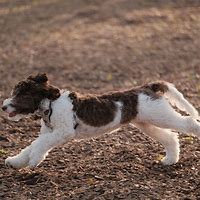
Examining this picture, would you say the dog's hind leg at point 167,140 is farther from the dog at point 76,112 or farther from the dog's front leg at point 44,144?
the dog's front leg at point 44,144

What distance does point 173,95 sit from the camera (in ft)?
24.5

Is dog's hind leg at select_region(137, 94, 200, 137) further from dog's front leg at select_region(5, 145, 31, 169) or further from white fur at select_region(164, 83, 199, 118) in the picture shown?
dog's front leg at select_region(5, 145, 31, 169)

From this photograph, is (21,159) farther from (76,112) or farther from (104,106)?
(104,106)

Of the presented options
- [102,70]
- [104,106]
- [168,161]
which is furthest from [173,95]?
[102,70]

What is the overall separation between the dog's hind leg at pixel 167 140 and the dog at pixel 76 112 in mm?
223

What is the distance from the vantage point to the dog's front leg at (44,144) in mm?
6812

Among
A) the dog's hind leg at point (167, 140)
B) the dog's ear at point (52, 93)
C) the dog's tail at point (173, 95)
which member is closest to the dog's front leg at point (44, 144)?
the dog's ear at point (52, 93)

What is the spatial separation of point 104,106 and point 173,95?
96 cm

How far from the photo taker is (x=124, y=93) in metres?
7.18

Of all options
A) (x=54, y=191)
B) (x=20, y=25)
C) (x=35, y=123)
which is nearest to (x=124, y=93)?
(x=54, y=191)

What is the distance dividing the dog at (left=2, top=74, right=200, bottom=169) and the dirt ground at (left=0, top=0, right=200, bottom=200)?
47 centimetres

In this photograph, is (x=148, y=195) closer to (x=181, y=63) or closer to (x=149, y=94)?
(x=149, y=94)

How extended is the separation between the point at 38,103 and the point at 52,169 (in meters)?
0.92

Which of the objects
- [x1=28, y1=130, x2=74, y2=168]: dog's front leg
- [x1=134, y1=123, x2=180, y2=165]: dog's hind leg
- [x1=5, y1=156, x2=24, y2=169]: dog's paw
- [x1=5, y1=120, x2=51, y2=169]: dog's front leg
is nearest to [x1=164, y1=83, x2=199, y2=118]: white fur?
[x1=134, y1=123, x2=180, y2=165]: dog's hind leg
